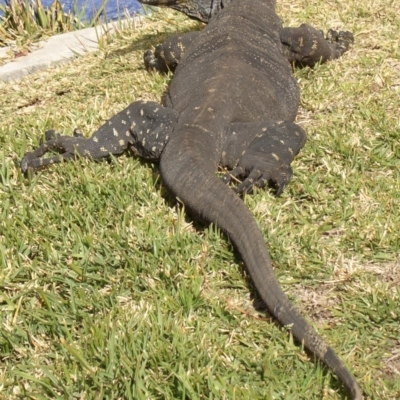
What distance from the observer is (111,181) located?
14.3 feet

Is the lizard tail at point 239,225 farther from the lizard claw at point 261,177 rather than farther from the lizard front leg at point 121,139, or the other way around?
the lizard front leg at point 121,139

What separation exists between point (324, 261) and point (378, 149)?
Answer: 50.3 inches

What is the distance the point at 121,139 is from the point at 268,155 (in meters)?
1.03

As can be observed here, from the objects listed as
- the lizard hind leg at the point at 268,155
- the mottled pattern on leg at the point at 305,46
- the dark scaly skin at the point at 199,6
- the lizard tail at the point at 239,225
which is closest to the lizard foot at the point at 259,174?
the lizard hind leg at the point at 268,155

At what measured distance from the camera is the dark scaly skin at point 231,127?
3516 mm

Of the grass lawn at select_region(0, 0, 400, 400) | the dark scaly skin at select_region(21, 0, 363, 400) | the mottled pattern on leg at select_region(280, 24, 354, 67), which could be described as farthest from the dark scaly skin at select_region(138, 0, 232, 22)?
the grass lawn at select_region(0, 0, 400, 400)

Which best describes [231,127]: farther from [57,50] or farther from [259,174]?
[57,50]

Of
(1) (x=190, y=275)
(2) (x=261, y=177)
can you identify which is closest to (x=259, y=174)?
(2) (x=261, y=177)

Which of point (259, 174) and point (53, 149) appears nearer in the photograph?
point (259, 174)

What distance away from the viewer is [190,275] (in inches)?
138

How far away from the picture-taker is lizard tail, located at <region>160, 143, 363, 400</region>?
2.91 m

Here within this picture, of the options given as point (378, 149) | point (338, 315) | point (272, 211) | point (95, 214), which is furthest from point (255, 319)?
point (378, 149)

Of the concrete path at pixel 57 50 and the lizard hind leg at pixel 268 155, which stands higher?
the lizard hind leg at pixel 268 155

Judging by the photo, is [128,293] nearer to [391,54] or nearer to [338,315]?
[338,315]
